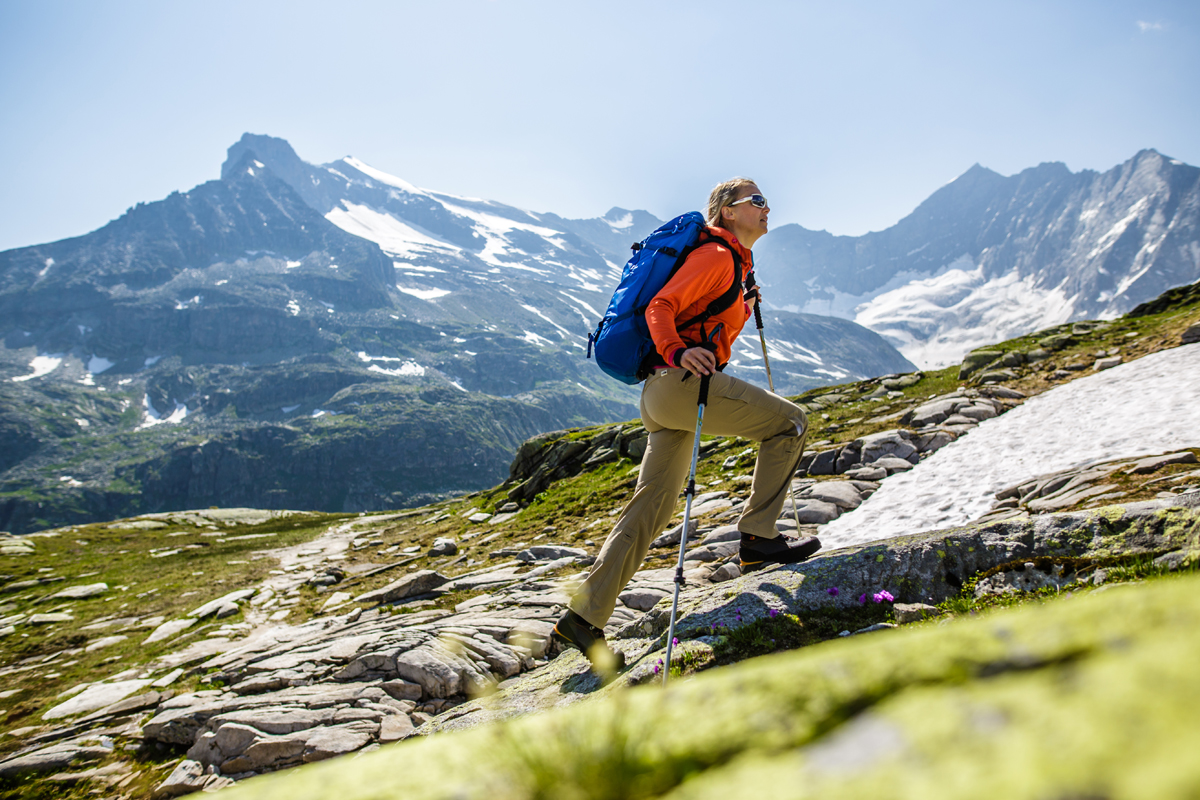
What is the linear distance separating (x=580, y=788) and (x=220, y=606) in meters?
18.2

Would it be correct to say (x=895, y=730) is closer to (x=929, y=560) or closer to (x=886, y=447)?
(x=929, y=560)

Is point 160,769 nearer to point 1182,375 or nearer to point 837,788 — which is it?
point 837,788

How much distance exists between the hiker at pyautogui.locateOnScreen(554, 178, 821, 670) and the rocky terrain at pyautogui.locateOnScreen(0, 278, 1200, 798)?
577 mm

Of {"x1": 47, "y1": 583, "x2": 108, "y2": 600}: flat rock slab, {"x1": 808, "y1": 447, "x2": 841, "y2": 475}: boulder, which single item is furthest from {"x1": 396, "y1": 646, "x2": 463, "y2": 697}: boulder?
{"x1": 47, "y1": 583, "x2": 108, "y2": 600}: flat rock slab

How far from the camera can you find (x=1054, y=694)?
1.14 m

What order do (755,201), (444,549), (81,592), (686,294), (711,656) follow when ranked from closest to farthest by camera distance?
(711,656) → (686,294) → (755,201) → (444,549) → (81,592)

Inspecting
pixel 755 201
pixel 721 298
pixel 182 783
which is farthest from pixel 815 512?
pixel 182 783

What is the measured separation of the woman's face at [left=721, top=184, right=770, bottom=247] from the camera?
704 centimetres

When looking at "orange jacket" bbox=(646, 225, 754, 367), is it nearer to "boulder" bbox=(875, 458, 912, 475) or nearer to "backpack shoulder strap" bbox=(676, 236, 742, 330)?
"backpack shoulder strap" bbox=(676, 236, 742, 330)

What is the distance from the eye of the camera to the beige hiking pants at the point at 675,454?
19.8ft

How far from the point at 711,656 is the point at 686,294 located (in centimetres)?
351

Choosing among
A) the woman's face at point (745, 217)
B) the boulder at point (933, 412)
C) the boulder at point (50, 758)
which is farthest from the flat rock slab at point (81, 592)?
the boulder at point (933, 412)

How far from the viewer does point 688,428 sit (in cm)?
624

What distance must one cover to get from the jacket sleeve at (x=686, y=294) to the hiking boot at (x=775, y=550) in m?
2.58
